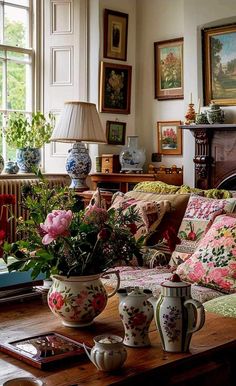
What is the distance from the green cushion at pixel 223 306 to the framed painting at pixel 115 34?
3620 mm

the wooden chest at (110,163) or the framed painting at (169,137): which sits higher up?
the framed painting at (169,137)

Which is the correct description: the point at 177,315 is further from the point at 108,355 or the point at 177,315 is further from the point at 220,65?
the point at 220,65

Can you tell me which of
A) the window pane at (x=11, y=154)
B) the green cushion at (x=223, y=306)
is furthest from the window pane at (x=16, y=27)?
the green cushion at (x=223, y=306)

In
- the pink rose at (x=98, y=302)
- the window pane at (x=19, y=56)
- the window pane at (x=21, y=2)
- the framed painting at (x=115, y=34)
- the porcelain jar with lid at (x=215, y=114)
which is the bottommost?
the pink rose at (x=98, y=302)

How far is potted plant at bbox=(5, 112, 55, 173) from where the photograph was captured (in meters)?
5.54

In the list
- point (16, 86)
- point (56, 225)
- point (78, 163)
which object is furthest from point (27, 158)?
point (56, 225)

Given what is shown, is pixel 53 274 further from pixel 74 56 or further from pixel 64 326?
pixel 74 56

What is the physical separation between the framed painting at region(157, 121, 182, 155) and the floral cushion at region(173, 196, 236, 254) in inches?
83.3

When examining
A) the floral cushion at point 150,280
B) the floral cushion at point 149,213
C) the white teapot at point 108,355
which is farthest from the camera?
the floral cushion at point 149,213

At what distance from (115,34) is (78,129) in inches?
53.6

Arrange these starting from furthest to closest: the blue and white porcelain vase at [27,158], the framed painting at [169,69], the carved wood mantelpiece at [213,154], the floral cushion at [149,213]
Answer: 1. the framed painting at [169,69]
2. the blue and white porcelain vase at [27,158]
3. the carved wood mantelpiece at [213,154]
4. the floral cushion at [149,213]

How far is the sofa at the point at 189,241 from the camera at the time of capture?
2.92 meters

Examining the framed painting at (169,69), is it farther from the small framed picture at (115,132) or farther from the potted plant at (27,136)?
the potted plant at (27,136)

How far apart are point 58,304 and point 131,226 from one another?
1.18ft
